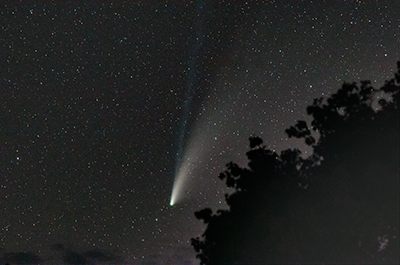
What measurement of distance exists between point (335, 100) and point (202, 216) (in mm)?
7779

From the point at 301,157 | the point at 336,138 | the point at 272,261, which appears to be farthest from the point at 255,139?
the point at 272,261

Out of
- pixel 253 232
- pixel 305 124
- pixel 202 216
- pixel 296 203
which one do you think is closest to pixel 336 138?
pixel 305 124

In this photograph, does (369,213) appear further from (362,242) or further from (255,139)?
(255,139)

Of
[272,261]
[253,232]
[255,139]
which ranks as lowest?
[272,261]

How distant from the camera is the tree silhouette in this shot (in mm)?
18297

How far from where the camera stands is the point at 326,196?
1877 centimetres

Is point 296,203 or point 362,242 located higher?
point 296,203

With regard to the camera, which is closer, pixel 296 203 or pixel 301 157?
pixel 296 203

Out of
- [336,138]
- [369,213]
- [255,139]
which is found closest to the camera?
[369,213]

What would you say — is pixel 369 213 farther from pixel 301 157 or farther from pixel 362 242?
pixel 301 157

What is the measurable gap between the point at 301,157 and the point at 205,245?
618cm

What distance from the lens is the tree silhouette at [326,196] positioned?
60.0 feet

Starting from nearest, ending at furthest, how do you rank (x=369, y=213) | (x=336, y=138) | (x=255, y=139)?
(x=369, y=213)
(x=336, y=138)
(x=255, y=139)

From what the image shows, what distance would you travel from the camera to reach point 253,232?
64.9 feet
